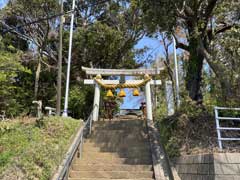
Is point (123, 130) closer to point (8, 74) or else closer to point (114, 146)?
point (114, 146)

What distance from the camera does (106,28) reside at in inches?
798

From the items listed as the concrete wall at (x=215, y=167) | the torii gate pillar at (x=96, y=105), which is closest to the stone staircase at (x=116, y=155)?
the concrete wall at (x=215, y=167)

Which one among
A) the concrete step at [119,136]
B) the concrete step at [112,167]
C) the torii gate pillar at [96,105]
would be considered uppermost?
the torii gate pillar at [96,105]

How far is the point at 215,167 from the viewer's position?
266 inches

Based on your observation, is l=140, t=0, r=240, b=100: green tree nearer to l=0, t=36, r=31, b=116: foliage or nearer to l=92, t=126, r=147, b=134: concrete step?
l=92, t=126, r=147, b=134: concrete step

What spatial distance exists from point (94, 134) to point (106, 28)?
33.7 ft

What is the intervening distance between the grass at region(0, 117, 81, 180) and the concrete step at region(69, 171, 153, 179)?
58 centimetres

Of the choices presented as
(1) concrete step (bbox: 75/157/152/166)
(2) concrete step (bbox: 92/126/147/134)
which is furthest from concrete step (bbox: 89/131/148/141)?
(1) concrete step (bbox: 75/157/152/166)

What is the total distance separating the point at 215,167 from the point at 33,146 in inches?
165

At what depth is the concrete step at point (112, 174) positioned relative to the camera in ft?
26.0

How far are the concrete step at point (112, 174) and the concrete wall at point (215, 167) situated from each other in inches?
42.2

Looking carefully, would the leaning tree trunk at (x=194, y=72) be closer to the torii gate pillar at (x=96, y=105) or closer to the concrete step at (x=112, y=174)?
the concrete step at (x=112, y=174)

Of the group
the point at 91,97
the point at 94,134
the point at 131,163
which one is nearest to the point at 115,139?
the point at 94,134

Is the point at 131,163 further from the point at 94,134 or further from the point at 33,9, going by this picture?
the point at 33,9
